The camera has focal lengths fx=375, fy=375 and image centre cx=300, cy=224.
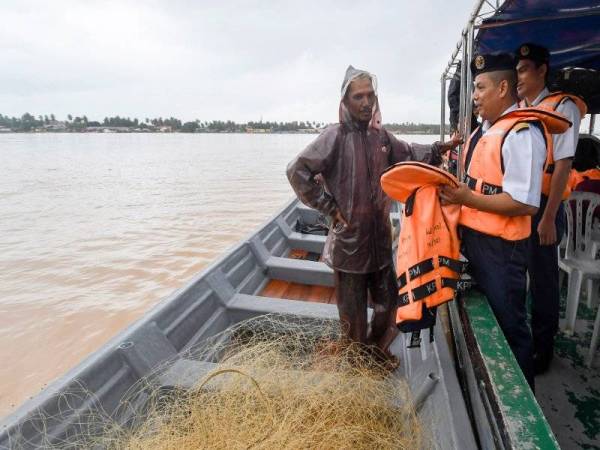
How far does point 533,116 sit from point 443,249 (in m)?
0.64

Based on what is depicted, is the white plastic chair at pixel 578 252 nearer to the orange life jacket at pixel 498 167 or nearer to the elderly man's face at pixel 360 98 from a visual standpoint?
the orange life jacket at pixel 498 167

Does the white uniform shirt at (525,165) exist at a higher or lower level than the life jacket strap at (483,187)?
higher

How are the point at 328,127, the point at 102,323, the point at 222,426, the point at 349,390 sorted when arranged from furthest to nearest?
1. the point at 102,323
2. the point at 328,127
3. the point at 349,390
4. the point at 222,426

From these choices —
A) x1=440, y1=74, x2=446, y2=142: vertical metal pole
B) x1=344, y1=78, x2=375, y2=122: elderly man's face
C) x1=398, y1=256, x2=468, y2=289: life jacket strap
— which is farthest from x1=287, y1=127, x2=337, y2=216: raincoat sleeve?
x1=440, y1=74, x2=446, y2=142: vertical metal pole

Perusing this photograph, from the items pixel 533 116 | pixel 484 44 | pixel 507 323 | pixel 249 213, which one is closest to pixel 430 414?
pixel 507 323

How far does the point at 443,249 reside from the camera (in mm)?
1553

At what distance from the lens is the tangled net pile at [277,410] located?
5.04ft

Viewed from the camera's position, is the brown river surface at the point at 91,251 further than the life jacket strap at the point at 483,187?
Yes

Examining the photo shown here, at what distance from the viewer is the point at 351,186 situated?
2043 mm

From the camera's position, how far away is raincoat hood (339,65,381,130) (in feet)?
6.35

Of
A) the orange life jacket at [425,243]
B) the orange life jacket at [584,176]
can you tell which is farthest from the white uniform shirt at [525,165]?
the orange life jacket at [584,176]

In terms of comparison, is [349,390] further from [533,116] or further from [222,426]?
[533,116]

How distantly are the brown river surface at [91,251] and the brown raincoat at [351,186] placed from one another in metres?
3.17

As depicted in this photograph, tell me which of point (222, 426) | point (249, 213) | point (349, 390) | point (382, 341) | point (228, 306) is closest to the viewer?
point (222, 426)
